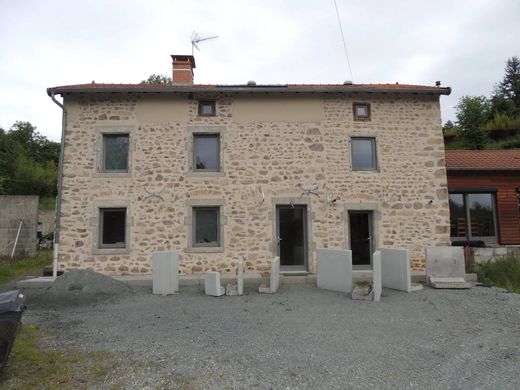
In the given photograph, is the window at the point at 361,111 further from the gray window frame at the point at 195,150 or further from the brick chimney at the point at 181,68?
the brick chimney at the point at 181,68

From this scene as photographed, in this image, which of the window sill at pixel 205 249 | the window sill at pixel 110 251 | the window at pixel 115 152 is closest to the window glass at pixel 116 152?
the window at pixel 115 152

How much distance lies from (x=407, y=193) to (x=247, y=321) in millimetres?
6047

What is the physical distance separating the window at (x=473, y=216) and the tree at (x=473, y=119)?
16913mm

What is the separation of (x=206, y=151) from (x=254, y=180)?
160 centimetres

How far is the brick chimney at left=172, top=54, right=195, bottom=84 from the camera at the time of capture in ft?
35.3

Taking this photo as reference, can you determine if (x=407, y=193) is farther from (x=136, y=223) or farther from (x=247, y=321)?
(x=136, y=223)

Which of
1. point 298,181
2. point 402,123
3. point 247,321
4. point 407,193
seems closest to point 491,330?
point 247,321

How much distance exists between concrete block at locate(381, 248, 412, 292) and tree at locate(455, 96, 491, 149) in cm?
2285

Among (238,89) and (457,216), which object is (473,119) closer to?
(457,216)

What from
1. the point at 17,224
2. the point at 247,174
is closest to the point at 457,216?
the point at 247,174

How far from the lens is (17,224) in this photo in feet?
40.9

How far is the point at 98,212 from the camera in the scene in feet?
29.5

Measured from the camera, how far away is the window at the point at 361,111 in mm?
9562

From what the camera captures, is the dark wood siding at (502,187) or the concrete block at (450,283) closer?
the concrete block at (450,283)
